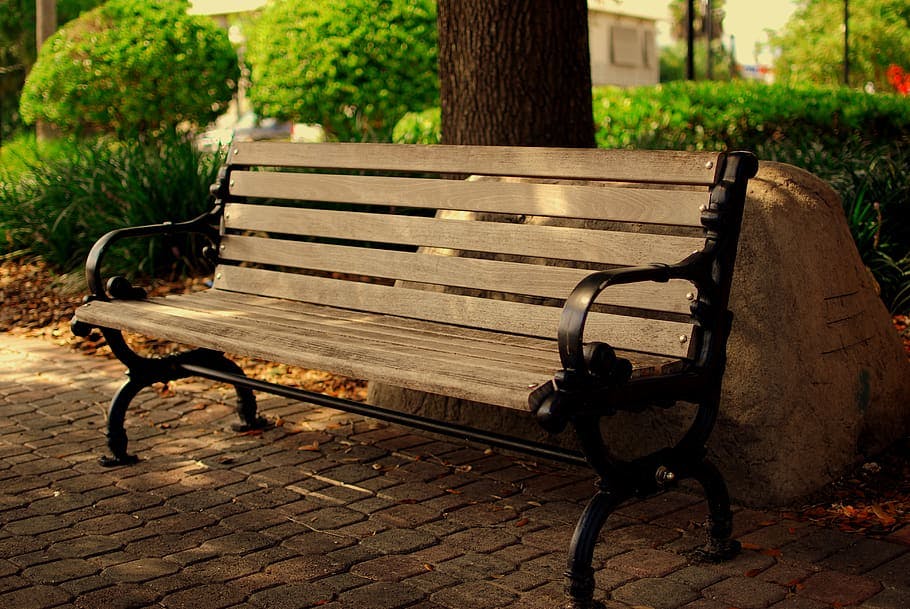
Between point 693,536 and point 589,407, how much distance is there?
90 cm

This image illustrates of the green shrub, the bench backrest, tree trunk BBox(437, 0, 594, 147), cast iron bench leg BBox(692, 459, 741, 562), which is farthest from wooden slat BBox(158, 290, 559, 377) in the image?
the green shrub

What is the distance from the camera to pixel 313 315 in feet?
14.4

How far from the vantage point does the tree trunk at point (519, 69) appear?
5195 millimetres

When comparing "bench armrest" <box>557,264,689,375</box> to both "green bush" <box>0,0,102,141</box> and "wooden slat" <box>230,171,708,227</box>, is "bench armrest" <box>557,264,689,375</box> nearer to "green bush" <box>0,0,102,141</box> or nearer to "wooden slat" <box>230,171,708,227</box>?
"wooden slat" <box>230,171,708,227</box>

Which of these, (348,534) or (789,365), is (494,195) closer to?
(789,365)

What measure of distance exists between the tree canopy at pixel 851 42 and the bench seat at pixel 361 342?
31723 mm

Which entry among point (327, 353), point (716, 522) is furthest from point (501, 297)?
point (716, 522)

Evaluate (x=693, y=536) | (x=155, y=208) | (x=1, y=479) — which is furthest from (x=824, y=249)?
(x=155, y=208)

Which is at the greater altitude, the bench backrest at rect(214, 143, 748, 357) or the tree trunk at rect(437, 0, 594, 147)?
the tree trunk at rect(437, 0, 594, 147)

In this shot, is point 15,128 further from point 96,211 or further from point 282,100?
point 96,211

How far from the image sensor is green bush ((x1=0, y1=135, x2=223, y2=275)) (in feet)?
25.0

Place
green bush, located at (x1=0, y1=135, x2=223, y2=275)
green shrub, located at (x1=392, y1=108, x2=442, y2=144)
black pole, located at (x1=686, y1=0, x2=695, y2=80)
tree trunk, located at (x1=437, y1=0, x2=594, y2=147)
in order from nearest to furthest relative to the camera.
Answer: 1. tree trunk, located at (x1=437, y1=0, x2=594, y2=147)
2. green bush, located at (x1=0, y1=135, x2=223, y2=275)
3. green shrub, located at (x1=392, y1=108, x2=442, y2=144)
4. black pole, located at (x1=686, y1=0, x2=695, y2=80)

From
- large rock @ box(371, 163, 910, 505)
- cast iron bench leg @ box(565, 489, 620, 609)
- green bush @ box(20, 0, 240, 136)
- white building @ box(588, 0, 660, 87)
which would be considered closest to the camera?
cast iron bench leg @ box(565, 489, 620, 609)

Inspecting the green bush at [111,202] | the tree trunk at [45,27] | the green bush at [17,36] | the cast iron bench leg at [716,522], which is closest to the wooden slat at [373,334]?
the cast iron bench leg at [716,522]
